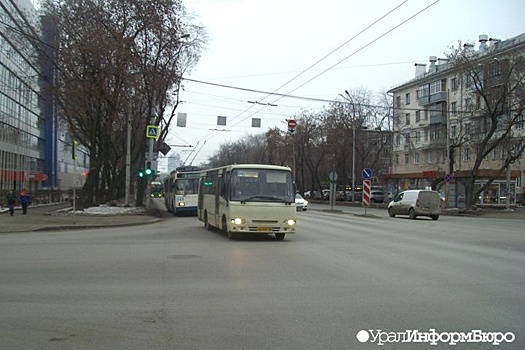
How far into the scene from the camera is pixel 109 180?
1727 inches

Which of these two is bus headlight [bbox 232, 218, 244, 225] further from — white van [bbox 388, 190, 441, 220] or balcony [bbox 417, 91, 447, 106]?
balcony [bbox 417, 91, 447, 106]

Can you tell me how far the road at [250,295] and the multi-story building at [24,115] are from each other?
25.2m

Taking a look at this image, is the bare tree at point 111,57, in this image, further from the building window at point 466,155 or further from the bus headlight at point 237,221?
the building window at point 466,155

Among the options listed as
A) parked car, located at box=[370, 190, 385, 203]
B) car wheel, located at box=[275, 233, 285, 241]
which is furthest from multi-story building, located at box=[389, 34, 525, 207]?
car wheel, located at box=[275, 233, 285, 241]

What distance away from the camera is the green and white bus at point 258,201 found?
677 inches

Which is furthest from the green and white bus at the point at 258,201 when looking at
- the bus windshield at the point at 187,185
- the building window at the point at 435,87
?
the building window at the point at 435,87

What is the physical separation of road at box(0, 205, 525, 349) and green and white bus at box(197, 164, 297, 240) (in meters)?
1.90

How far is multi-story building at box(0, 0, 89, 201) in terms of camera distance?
38.4m

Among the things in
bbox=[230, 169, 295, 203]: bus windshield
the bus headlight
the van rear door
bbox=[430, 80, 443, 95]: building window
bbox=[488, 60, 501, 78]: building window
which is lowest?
the bus headlight

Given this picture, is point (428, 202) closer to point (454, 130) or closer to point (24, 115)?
point (454, 130)

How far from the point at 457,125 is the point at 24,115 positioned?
47.1 metres

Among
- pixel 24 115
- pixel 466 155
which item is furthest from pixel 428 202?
pixel 24 115

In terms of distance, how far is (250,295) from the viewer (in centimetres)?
843

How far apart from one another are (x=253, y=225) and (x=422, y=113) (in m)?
63.1
